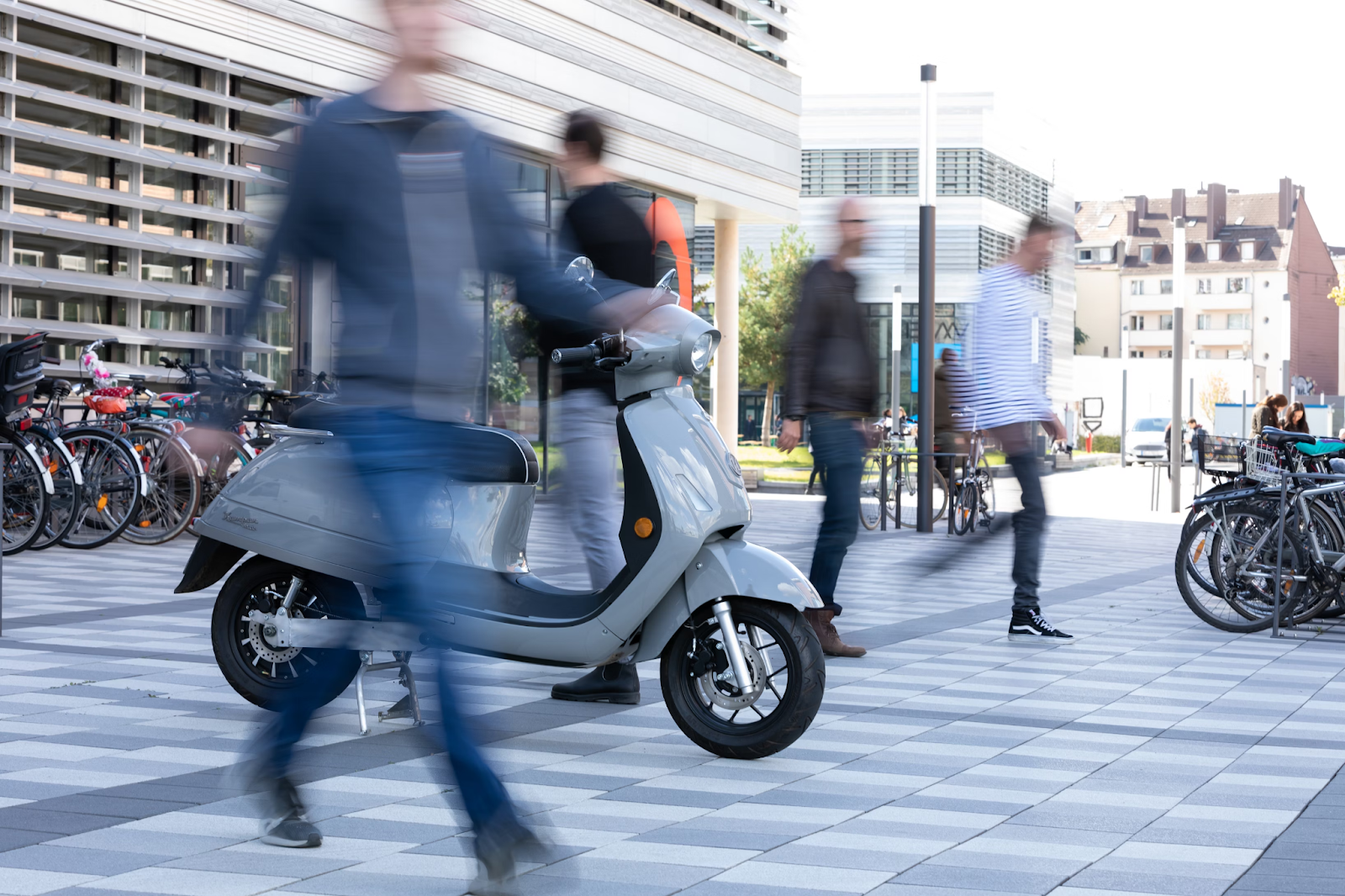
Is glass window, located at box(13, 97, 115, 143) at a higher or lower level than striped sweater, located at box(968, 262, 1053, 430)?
higher

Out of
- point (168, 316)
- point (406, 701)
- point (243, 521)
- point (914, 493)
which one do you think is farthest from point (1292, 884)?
point (914, 493)

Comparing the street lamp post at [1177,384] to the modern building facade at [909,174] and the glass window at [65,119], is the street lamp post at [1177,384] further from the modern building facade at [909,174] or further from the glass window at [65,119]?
the modern building facade at [909,174]

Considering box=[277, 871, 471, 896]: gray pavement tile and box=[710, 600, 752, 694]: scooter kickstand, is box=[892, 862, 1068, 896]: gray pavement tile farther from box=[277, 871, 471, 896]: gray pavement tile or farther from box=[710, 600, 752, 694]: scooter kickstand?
box=[710, 600, 752, 694]: scooter kickstand

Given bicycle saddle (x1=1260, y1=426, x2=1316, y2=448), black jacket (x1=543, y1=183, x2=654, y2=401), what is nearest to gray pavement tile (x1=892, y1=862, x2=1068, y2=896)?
black jacket (x1=543, y1=183, x2=654, y2=401)

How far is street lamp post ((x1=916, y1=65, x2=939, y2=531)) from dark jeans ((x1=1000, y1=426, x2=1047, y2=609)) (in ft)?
26.9

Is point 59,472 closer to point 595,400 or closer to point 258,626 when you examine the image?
point 258,626

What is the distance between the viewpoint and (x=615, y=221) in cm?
618

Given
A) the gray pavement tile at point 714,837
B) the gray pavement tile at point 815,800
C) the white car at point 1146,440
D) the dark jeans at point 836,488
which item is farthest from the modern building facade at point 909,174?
the gray pavement tile at point 714,837

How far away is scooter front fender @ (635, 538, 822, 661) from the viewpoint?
500 cm

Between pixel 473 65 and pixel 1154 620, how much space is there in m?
12.8

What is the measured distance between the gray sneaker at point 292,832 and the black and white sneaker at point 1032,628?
5261 millimetres

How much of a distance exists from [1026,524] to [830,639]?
144cm

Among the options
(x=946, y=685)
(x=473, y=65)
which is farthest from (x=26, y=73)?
(x=946, y=685)

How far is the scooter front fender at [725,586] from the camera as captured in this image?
5.00 metres
